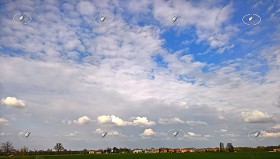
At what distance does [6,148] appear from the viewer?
516 feet

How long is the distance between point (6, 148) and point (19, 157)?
448 feet

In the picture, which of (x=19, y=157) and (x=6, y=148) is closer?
(x=19, y=157)

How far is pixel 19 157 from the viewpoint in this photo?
34.5 meters
